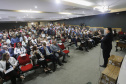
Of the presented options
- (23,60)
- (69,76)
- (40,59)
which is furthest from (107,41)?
(23,60)

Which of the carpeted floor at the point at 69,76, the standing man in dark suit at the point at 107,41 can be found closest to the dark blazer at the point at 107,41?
the standing man in dark suit at the point at 107,41

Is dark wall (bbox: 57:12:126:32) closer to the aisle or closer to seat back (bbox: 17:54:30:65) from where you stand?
the aisle

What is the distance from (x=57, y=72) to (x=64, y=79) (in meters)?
0.49

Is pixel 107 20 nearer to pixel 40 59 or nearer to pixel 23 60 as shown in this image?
pixel 40 59

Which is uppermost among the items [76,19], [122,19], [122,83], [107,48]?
[76,19]

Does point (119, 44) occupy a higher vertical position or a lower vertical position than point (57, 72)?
higher

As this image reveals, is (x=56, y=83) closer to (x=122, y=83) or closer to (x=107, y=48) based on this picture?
(x=122, y=83)

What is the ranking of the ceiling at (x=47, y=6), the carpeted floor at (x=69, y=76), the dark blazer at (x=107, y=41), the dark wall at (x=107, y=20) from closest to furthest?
the carpeted floor at (x=69, y=76), the dark blazer at (x=107, y=41), the ceiling at (x=47, y=6), the dark wall at (x=107, y=20)

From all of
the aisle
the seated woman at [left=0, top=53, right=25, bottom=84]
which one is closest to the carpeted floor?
the aisle

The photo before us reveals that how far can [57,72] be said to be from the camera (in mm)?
2840

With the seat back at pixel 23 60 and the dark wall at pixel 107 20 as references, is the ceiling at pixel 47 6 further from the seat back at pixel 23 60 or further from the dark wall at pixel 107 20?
the seat back at pixel 23 60

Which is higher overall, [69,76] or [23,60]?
[23,60]

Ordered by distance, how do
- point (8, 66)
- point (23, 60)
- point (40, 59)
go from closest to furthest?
point (8, 66) → point (23, 60) → point (40, 59)

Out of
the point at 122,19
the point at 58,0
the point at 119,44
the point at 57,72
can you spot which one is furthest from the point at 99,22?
the point at 57,72
